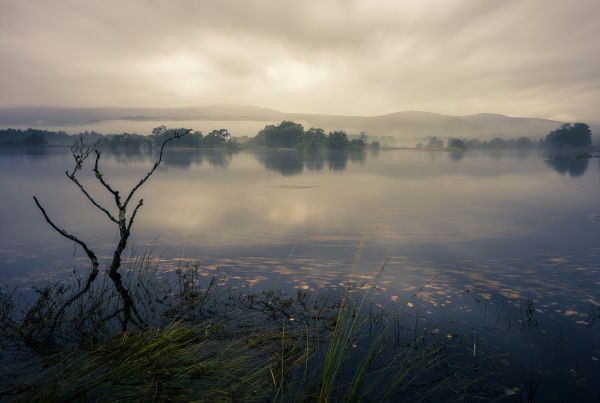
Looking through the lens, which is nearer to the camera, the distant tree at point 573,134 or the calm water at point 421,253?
the calm water at point 421,253

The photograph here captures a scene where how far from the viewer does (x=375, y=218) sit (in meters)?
28.6

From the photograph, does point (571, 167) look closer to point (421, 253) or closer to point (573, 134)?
point (421, 253)

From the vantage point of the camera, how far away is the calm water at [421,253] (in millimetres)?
9893

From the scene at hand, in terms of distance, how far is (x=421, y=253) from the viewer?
18297 millimetres

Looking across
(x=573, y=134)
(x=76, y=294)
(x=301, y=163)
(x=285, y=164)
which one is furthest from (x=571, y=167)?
(x=573, y=134)

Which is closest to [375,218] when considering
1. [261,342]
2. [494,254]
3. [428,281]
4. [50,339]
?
[494,254]

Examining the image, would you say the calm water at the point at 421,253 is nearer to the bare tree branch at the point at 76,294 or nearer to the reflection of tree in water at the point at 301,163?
the bare tree branch at the point at 76,294

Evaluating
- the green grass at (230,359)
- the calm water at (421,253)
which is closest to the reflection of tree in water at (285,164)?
the calm water at (421,253)

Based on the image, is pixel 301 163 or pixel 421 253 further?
pixel 301 163

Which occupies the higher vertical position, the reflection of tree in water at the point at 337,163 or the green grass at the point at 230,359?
the green grass at the point at 230,359

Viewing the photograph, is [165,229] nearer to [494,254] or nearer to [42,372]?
[42,372]

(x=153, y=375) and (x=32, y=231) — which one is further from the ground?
(x=153, y=375)

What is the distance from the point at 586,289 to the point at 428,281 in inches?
210

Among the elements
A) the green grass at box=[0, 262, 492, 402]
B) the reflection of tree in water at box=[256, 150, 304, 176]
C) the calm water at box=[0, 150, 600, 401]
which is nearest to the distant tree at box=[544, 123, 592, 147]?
the reflection of tree in water at box=[256, 150, 304, 176]
